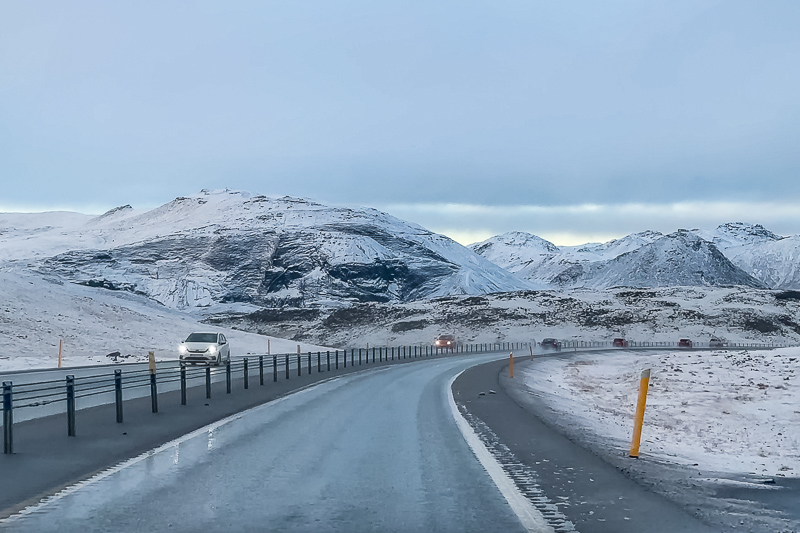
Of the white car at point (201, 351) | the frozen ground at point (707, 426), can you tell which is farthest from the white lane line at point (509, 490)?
the white car at point (201, 351)

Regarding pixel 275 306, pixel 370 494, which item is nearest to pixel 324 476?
A: pixel 370 494

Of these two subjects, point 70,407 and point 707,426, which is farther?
point 707,426

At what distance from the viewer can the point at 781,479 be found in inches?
416

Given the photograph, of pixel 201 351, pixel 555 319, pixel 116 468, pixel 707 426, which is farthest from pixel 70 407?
pixel 555 319

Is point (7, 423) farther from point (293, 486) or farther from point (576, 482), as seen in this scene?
point (576, 482)

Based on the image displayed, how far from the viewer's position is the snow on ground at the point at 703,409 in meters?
14.5

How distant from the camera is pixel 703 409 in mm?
25047

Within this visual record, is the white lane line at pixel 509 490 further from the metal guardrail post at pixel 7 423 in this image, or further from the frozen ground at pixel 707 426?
the metal guardrail post at pixel 7 423

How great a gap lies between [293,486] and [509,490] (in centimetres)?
236

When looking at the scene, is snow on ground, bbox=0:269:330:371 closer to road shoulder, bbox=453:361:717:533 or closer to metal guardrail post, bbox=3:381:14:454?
metal guardrail post, bbox=3:381:14:454

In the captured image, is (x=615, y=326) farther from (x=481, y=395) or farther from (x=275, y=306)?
(x=481, y=395)

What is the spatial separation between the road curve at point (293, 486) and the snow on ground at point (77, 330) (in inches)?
1225

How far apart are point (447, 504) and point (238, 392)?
1681 centimetres

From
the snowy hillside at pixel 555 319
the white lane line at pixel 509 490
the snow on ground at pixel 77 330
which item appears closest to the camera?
the white lane line at pixel 509 490
